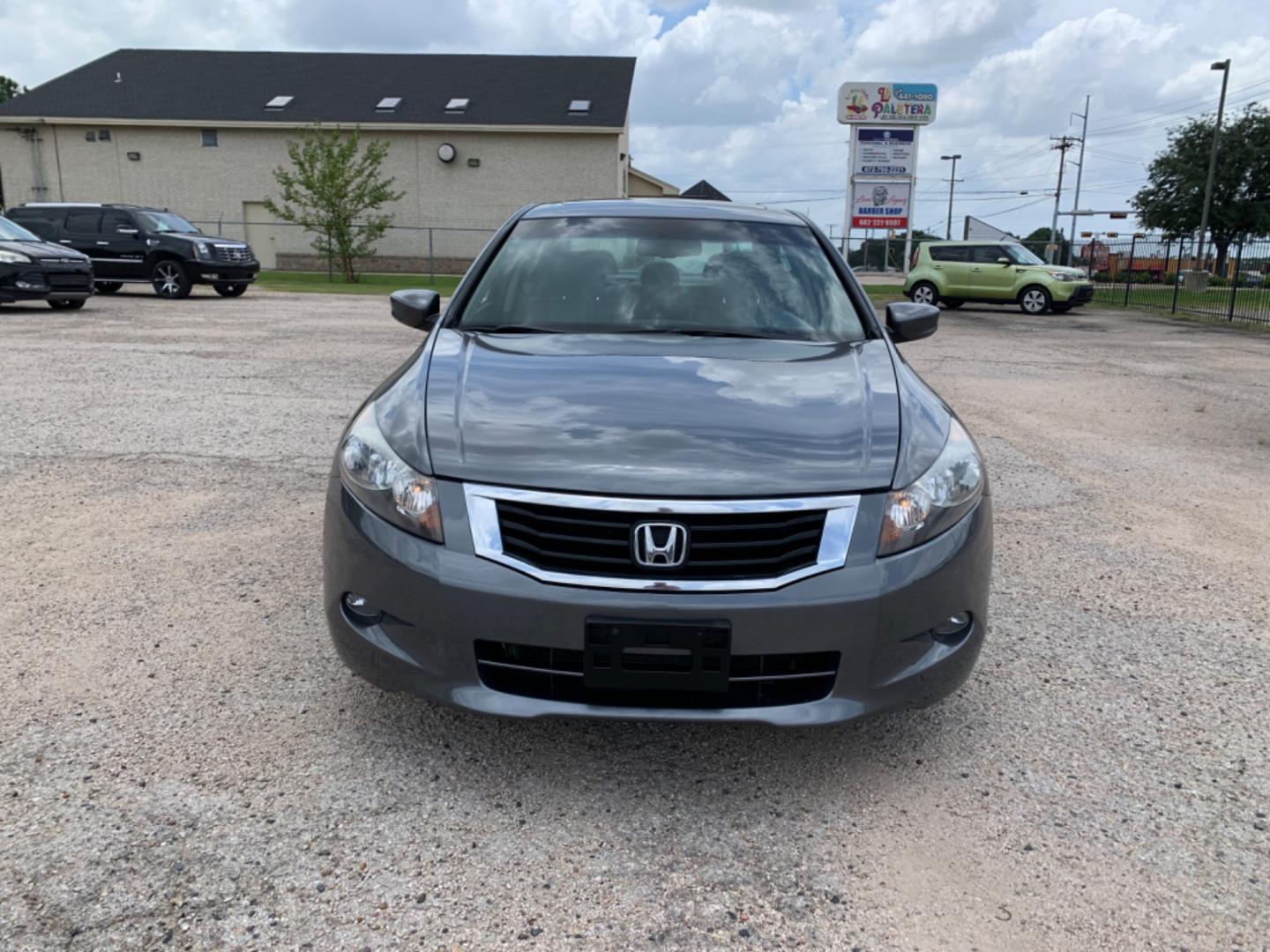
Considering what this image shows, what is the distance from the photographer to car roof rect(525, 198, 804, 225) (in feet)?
13.7

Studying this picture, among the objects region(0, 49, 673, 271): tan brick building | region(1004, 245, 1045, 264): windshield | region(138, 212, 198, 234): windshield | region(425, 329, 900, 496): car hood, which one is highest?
region(0, 49, 673, 271): tan brick building

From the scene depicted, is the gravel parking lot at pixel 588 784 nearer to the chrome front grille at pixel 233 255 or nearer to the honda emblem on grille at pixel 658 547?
the honda emblem on grille at pixel 658 547

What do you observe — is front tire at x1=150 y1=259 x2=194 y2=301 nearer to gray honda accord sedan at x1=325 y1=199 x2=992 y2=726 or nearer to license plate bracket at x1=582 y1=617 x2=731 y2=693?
gray honda accord sedan at x1=325 y1=199 x2=992 y2=726

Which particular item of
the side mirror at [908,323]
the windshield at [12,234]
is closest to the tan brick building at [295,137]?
the windshield at [12,234]

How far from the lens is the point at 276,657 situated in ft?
10.8

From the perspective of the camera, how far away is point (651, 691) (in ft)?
7.81

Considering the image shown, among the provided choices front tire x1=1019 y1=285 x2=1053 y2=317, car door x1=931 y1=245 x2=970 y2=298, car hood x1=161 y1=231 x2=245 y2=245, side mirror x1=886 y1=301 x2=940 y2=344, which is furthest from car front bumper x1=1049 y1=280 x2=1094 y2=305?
side mirror x1=886 y1=301 x2=940 y2=344

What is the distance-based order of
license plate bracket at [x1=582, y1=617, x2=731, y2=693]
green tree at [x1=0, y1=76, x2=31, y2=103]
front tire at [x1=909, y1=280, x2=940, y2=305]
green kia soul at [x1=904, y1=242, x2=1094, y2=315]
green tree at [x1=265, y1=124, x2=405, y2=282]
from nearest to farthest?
license plate bracket at [x1=582, y1=617, x2=731, y2=693], green kia soul at [x1=904, y1=242, x2=1094, y2=315], front tire at [x1=909, y1=280, x2=940, y2=305], green tree at [x1=265, y1=124, x2=405, y2=282], green tree at [x1=0, y1=76, x2=31, y2=103]

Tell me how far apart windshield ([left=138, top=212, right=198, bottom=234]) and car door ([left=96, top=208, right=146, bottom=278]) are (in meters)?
0.20

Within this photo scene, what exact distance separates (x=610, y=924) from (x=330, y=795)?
0.85 metres

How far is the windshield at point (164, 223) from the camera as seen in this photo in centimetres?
1798

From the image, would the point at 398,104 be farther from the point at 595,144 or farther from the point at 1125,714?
the point at 1125,714

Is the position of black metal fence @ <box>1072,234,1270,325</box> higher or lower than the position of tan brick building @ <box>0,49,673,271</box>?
lower

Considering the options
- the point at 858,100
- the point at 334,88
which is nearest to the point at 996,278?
the point at 858,100
